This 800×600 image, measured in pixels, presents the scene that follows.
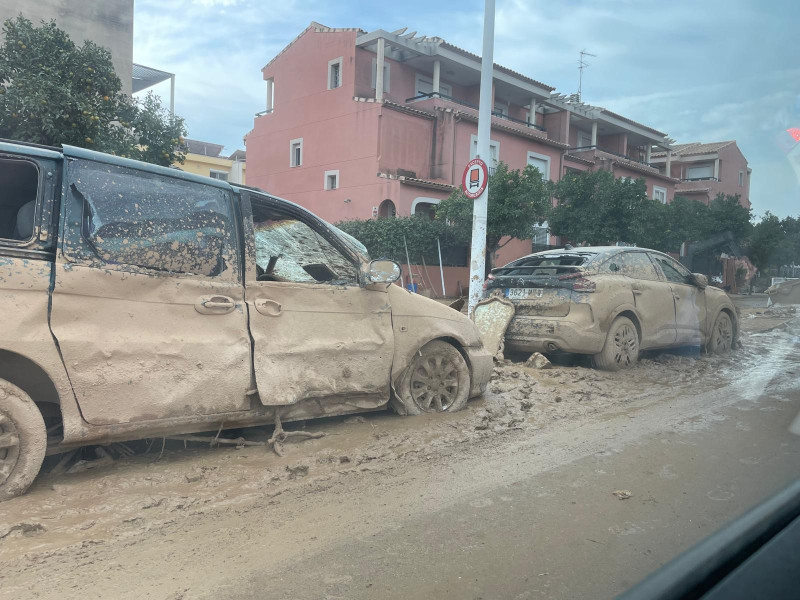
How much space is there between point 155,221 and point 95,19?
16617 mm

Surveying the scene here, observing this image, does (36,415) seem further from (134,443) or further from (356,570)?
(356,570)

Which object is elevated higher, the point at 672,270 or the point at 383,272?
the point at 672,270

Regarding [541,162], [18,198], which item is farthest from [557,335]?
[541,162]

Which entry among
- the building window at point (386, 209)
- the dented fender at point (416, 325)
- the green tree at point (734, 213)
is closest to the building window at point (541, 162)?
the building window at point (386, 209)

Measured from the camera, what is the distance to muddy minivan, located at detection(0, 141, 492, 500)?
3.23m

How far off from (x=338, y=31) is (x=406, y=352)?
21328mm

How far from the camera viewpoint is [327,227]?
4.70 metres

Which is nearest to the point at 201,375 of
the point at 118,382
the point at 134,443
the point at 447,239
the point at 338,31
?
the point at 118,382

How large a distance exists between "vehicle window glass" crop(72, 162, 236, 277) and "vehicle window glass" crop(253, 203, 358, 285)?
0.43 m

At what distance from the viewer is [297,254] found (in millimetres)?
4703

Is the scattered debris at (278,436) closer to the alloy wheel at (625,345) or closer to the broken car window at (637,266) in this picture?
the alloy wheel at (625,345)

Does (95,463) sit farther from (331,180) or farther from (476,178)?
(331,180)

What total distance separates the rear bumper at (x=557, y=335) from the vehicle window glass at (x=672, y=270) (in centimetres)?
187

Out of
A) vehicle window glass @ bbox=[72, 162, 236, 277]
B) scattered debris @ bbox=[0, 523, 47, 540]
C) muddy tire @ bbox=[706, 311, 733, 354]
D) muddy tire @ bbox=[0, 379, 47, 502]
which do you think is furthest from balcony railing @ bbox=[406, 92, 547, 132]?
scattered debris @ bbox=[0, 523, 47, 540]
